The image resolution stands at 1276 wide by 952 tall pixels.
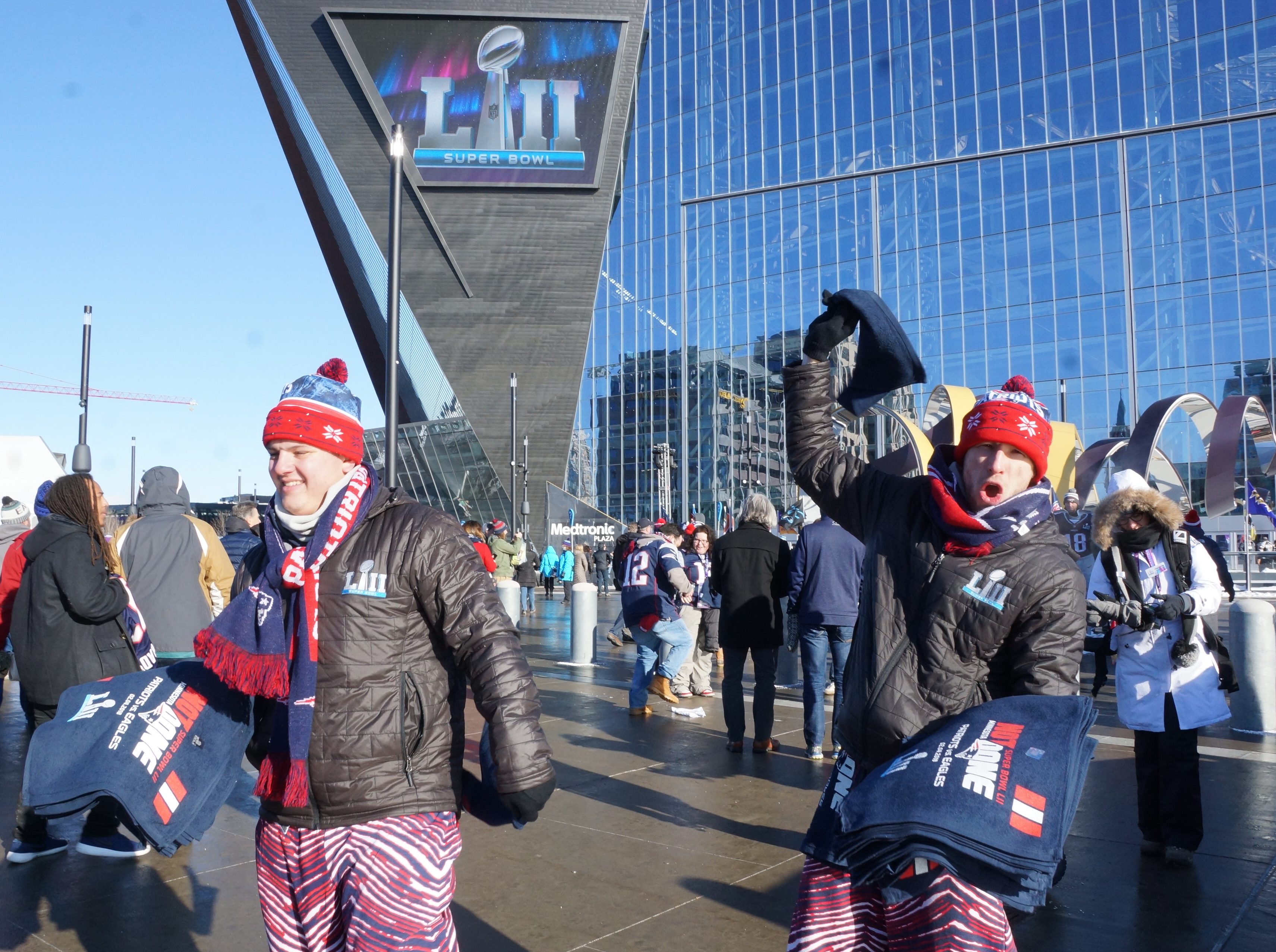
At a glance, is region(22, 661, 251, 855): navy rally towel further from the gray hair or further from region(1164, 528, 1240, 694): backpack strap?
the gray hair

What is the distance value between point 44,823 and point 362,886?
134 inches

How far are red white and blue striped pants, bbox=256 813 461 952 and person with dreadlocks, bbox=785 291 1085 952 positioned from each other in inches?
33.4

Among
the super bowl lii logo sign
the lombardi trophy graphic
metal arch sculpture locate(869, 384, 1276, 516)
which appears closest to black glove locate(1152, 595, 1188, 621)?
metal arch sculpture locate(869, 384, 1276, 516)

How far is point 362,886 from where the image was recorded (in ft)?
7.59

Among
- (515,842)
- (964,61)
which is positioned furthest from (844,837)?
(964,61)

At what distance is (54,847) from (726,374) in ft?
173

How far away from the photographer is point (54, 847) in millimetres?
5031

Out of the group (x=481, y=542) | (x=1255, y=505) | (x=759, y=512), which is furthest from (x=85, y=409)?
(x=1255, y=505)

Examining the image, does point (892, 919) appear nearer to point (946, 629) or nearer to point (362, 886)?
point (946, 629)

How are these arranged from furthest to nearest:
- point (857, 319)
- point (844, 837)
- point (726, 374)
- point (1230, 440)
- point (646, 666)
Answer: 1. point (726, 374)
2. point (1230, 440)
3. point (646, 666)
4. point (857, 319)
5. point (844, 837)

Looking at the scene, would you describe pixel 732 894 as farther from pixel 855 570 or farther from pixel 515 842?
pixel 855 570

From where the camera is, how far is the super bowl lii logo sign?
49.9 meters

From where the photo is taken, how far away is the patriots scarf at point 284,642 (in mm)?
2354

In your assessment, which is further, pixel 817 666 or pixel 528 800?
pixel 817 666
